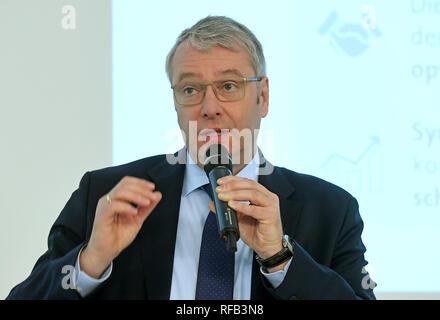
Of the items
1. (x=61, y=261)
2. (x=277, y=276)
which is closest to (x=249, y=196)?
(x=277, y=276)

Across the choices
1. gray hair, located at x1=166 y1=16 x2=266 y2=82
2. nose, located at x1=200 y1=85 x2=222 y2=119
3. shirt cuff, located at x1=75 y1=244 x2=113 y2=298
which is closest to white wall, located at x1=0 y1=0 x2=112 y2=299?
gray hair, located at x1=166 y1=16 x2=266 y2=82

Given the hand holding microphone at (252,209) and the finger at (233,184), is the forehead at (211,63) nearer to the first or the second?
the hand holding microphone at (252,209)

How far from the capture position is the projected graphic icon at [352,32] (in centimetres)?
309

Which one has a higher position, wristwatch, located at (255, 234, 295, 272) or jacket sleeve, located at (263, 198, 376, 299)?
wristwatch, located at (255, 234, 295, 272)

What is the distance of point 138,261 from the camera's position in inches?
80.9

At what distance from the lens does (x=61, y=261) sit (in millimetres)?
1826

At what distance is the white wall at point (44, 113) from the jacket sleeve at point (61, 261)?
2.44 feet

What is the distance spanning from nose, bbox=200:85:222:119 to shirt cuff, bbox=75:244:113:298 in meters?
0.66

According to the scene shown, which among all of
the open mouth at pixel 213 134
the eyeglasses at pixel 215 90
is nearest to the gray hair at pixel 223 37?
the eyeglasses at pixel 215 90

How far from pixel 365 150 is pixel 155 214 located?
53.8 inches

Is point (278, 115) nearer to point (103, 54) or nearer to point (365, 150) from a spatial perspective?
point (365, 150)

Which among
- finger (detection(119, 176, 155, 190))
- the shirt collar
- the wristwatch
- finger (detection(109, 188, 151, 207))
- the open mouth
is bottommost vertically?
the wristwatch

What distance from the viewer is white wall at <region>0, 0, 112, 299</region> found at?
2943 millimetres

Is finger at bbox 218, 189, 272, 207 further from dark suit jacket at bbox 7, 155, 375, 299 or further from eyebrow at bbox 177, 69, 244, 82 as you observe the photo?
eyebrow at bbox 177, 69, 244, 82
